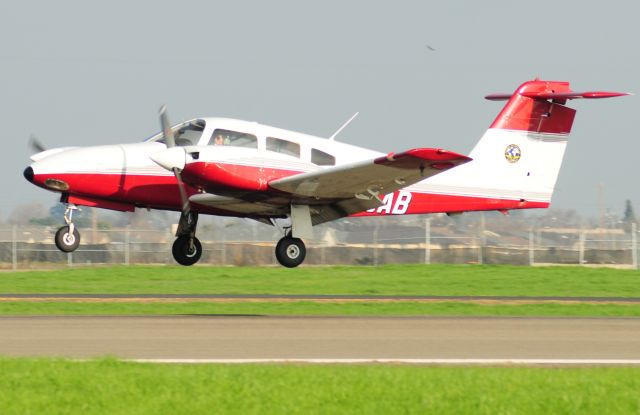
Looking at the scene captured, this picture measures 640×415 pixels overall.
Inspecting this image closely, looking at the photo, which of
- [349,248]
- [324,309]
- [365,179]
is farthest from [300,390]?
[349,248]

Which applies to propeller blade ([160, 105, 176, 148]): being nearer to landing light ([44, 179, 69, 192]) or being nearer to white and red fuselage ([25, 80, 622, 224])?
white and red fuselage ([25, 80, 622, 224])

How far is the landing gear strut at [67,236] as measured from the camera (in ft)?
73.5

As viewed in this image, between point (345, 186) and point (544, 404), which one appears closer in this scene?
point (544, 404)

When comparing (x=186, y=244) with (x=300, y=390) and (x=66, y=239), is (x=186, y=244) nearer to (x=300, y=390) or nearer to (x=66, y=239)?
(x=66, y=239)

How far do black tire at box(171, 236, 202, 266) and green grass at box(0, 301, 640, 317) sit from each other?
1.13 m

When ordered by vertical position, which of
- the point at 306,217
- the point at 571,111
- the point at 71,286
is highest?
the point at 571,111

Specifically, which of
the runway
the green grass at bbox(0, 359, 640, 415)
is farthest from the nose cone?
the green grass at bbox(0, 359, 640, 415)

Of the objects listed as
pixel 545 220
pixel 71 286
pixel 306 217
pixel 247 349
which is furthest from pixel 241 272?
pixel 247 349

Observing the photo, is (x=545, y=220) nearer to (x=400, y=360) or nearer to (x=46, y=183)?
(x=46, y=183)

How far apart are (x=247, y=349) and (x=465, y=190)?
1204cm

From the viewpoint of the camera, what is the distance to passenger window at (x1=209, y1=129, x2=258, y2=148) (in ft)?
71.0

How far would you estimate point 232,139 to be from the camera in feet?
71.4

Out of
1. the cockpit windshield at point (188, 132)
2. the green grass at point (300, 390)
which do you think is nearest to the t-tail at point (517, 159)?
the cockpit windshield at point (188, 132)

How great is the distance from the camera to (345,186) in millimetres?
22531
